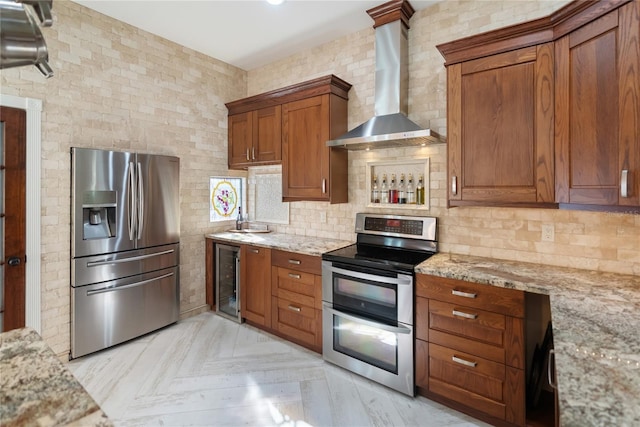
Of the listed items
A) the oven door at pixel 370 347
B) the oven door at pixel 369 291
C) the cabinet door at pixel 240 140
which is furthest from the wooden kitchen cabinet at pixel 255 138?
the oven door at pixel 370 347

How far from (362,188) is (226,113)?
206cm

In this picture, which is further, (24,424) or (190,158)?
(190,158)

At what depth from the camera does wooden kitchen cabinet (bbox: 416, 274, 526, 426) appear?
1850mm

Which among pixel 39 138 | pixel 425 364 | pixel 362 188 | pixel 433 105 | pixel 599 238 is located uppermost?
pixel 433 105

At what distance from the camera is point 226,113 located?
13.0 feet

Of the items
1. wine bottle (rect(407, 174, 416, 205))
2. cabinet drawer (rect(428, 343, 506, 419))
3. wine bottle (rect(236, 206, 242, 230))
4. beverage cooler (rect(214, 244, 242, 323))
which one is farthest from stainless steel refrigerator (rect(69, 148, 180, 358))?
cabinet drawer (rect(428, 343, 506, 419))

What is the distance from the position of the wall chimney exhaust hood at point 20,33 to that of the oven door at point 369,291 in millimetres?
2077

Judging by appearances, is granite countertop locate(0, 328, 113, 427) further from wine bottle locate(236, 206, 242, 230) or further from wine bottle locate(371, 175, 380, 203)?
wine bottle locate(236, 206, 242, 230)

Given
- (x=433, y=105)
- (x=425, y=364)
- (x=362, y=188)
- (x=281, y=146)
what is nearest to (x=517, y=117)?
(x=433, y=105)

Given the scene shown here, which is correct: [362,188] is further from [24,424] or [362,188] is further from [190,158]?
[24,424]

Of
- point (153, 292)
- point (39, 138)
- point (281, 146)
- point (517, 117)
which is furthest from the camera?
point (281, 146)

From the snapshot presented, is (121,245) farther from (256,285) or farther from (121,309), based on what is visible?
(256,285)

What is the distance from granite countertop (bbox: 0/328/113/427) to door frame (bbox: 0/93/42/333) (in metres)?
1.89

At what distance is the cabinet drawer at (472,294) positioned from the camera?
1832mm
